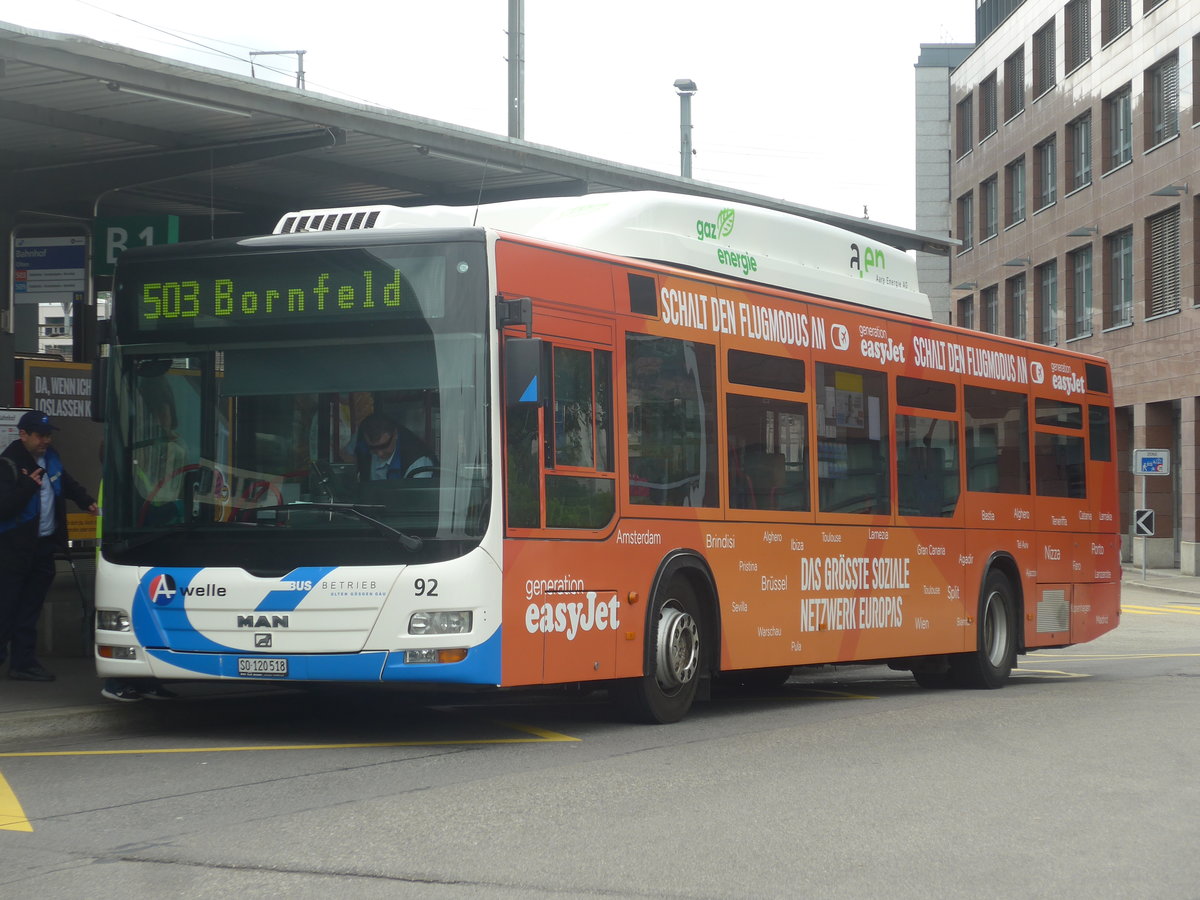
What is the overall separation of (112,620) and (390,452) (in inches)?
81.2

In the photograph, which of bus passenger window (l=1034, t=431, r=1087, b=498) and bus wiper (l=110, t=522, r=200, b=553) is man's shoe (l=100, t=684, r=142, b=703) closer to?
bus wiper (l=110, t=522, r=200, b=553)

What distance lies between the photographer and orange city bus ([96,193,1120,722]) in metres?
9.48

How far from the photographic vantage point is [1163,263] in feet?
142

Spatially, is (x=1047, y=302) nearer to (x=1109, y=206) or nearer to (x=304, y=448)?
(x=1109, y=206)

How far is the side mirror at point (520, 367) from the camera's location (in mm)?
9375

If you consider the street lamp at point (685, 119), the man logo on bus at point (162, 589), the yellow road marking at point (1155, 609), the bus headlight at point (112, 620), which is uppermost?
the street lamp at point (685, 119)

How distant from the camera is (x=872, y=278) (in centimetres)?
1439

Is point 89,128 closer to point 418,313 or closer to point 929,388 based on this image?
point 418,313

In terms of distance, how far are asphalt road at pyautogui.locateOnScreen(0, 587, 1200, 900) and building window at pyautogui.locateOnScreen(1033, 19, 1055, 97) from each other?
42724mm

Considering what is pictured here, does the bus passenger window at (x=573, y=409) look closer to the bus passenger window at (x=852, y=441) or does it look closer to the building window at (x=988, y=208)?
the bus passenger window at (x=852, y=441)

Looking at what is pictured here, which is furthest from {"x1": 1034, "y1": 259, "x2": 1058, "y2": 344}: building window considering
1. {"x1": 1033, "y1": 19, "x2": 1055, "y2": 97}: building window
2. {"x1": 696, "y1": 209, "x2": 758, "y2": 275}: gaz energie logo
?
{"x1": 696, "y1": 209, "x2": 758, "y2": 275}: gaz energie logo

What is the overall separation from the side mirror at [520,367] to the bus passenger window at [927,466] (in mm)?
5063

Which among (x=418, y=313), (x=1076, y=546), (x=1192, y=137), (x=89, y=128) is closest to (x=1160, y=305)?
(x=1192, y=137)

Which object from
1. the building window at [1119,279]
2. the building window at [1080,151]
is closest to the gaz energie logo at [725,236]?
the building window at [1119,279]
